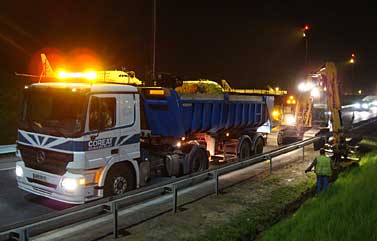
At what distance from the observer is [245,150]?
46.9 feet

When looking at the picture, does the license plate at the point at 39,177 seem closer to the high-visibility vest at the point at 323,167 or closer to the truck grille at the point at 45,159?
the truck grille at the point at 45,159

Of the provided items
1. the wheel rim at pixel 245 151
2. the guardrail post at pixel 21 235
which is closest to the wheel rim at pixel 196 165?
the wheel rim at pixel 245 151

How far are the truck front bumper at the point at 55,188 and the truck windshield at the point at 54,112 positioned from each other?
844mm

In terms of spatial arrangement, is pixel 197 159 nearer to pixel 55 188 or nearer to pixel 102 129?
pixel 102 129

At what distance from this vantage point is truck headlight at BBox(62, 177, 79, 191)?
7.61 meters

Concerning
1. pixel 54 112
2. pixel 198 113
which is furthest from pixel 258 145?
pixel 54 112

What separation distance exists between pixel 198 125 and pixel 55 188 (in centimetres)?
490

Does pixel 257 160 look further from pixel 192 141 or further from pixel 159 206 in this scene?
pixel 159 206

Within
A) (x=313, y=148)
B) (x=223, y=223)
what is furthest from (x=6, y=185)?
(x=313, y=148)

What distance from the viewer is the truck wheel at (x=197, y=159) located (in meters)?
11.2

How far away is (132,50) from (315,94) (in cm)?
2087

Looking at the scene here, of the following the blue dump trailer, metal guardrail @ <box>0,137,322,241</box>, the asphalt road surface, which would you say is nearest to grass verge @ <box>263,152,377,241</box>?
metal guardrail @ <box>0,137,322,241</box>

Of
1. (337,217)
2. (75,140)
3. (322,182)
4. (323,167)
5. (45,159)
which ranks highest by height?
(75,140)

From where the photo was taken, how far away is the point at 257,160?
11.3 m
